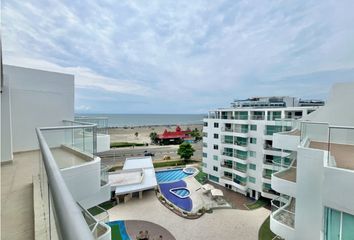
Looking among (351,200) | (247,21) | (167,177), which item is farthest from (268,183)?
(351,200)

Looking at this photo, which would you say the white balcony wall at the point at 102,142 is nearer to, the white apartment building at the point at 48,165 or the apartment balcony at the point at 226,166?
the white apartment building at the point at 48,165

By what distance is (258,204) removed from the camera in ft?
51.4

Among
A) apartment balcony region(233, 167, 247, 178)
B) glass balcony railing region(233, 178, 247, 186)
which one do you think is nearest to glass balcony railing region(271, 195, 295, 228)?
apartment balcony region(233, 167, 247, 178)

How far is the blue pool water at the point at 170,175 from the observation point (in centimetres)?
2094

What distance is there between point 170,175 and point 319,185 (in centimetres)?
1958

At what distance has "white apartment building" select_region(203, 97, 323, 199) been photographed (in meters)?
15.9

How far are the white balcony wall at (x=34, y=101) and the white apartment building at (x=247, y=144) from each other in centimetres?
1396

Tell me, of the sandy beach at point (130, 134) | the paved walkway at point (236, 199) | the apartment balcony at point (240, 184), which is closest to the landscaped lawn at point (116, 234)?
the paved walkway at point (236, 199)

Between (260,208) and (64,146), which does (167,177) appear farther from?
(64,146)

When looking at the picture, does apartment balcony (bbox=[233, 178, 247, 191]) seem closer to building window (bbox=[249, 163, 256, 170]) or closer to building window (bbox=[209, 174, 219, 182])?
building window (bbox=[249, 163, 256, 170])

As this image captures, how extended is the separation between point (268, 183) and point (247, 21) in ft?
41.7

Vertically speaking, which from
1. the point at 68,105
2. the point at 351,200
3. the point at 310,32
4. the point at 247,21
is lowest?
the point at 351,200

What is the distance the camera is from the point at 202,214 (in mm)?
13656

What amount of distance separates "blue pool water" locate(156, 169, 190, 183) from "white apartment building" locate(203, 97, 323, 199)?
3.02 m
